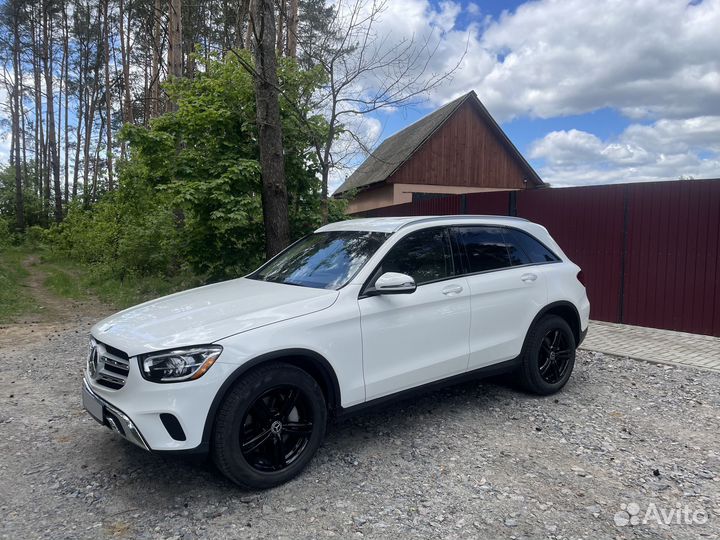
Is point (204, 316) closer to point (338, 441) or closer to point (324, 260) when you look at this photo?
point (324, 260)

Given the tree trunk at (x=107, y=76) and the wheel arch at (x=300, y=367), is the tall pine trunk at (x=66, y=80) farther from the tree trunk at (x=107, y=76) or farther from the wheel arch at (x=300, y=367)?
the wheel arch at (x=300, y=367)

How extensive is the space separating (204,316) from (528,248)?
3.22 metres

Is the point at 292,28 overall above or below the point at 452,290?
above

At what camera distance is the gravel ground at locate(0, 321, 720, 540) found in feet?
9.96

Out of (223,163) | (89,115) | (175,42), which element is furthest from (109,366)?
(89,115)

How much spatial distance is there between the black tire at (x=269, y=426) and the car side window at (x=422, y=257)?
1.05 m

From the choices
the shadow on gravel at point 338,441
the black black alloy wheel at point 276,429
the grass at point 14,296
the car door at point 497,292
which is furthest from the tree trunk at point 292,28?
the black black alloy wheel at point 276,429

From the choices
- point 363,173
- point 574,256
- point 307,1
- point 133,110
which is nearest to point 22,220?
point 133,110

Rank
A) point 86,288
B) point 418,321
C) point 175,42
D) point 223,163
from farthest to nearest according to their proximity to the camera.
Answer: point 175,42 < point 86,288 < point 223,163 < point 418,321

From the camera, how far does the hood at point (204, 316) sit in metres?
3.16

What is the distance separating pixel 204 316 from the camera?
3.43 meters

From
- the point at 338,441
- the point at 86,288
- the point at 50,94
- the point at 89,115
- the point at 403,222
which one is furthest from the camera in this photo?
the point at 89,115

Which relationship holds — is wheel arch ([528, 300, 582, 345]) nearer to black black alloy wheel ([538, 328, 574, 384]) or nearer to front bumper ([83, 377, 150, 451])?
black black alloy wheel ([538, 328, 574, 384])

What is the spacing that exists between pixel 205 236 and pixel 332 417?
20.2 ft
